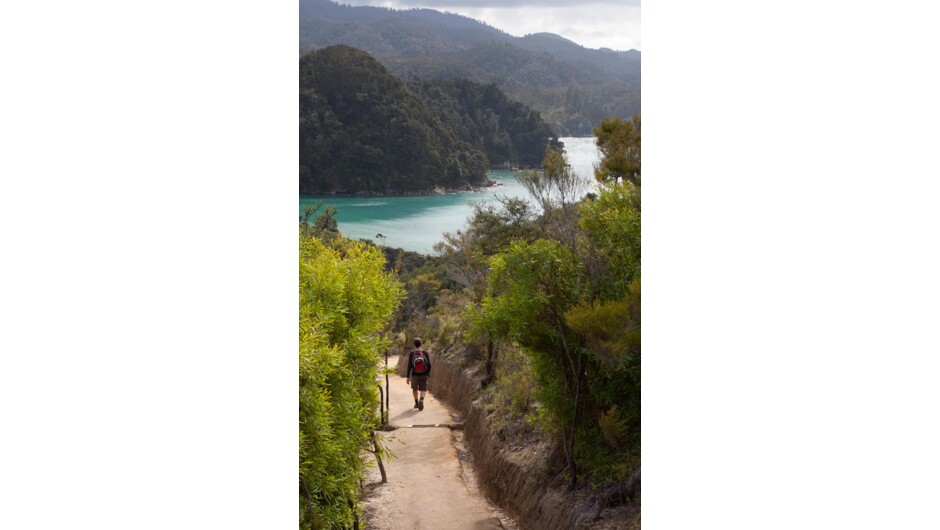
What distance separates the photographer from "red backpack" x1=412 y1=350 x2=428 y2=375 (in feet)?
37.0

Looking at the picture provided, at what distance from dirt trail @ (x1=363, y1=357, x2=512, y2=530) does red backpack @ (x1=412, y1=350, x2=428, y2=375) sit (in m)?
0.88

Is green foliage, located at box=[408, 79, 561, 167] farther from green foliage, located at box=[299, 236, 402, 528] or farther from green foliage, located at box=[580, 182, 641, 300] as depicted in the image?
green foliage, located at box=[299, 236, 402, 528]

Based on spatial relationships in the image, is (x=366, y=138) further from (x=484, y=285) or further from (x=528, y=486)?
(x=528, y=486)

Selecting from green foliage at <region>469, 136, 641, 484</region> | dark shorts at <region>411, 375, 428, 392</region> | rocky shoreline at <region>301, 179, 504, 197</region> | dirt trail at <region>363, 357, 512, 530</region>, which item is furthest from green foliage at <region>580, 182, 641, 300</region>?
rocky shoreline at <region>301, 179, 504, 197</region>

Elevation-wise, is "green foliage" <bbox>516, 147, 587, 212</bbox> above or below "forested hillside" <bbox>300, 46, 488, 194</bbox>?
below

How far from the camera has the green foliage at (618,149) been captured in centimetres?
935

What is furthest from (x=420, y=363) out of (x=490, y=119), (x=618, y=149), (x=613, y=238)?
(x=490, y=119)
